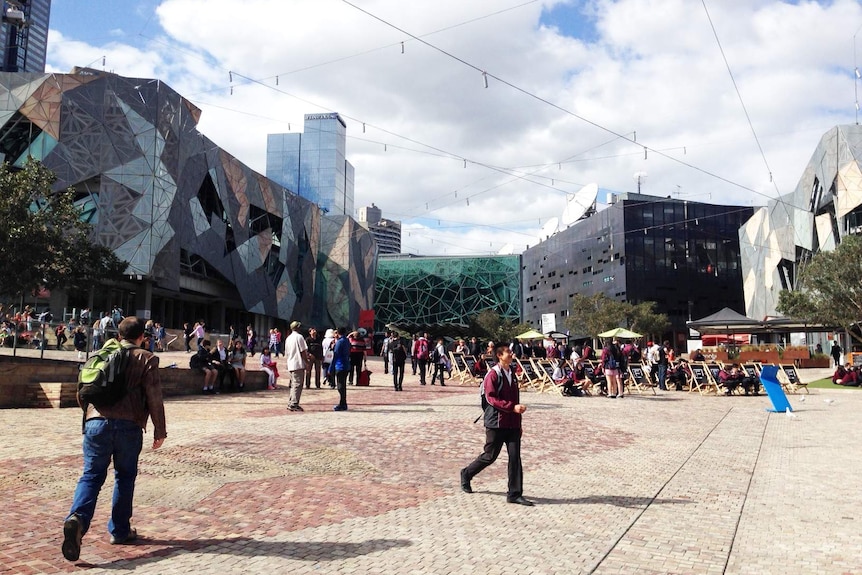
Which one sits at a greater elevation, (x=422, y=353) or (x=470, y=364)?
(x=422, y=353)

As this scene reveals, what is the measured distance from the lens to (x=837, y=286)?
2644cm

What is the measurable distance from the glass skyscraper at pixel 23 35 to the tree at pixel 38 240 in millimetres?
76368

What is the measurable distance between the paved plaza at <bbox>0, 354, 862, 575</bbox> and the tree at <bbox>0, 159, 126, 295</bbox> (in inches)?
240

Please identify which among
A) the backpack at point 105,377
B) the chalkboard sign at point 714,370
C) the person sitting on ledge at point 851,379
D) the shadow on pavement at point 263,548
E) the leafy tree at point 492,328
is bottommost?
the shadow on pavement at point 263,548

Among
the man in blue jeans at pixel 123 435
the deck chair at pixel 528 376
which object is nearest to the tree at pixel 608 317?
the deck chair at pixel 528 376

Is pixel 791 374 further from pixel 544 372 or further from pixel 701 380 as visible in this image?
pixel 544 372

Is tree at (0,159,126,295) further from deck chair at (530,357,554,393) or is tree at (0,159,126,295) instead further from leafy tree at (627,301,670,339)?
leafy tree at (627,301,670,339)

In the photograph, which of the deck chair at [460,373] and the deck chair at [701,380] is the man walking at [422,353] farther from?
the deck chair at [701,380]

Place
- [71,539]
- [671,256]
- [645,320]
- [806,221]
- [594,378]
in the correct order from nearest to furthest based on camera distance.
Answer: [71,539] → [594,378] → [806,221] → [645,320] → [671,256]

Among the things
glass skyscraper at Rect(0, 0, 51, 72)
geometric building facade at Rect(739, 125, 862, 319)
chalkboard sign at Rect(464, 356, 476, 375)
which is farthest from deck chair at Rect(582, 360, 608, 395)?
glass skyscraper at Rect(0, 0, 51, 72)

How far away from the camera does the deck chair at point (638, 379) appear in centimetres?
2025

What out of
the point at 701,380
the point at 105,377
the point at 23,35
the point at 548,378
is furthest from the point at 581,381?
the point at 23,35

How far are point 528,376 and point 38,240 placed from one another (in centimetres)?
1369

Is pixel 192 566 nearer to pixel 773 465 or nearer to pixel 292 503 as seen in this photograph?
pixel 292 503
